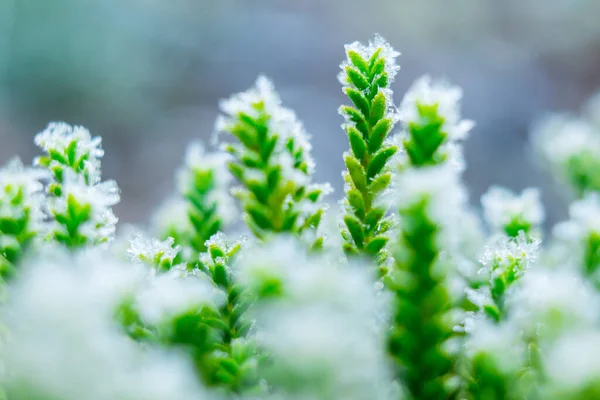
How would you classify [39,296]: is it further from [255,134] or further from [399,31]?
[399,31]

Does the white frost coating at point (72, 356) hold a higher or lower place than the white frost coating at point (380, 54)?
lower

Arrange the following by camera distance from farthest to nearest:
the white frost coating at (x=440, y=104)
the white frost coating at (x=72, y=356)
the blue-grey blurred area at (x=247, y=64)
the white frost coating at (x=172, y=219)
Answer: the blue-grey blurred area at (x=247, y=64) < the white frost coating at (x=172, y=219) < the white frost coating at (x=440, y=104) < the white frost coating at (x=72, y=356)

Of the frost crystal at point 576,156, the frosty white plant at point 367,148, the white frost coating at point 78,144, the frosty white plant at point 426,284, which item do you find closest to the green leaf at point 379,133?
the frosty white plant at point 367,148

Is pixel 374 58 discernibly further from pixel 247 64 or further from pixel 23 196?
pixel 247 64

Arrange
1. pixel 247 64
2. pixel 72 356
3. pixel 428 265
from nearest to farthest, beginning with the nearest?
pixel 72 356 → pixel 428 265 → pixel 247 64

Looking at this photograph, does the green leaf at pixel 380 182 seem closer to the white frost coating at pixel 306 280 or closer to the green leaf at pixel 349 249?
the green leaf at pixel 349 249

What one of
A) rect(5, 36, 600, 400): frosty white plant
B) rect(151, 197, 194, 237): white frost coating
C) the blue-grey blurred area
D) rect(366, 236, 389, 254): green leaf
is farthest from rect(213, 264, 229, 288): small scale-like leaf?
the blue-grey blurred area

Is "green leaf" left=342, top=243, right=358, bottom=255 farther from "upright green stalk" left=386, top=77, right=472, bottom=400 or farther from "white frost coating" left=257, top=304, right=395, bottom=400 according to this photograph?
"white frost coating" left=257, top=304, right=395, bottom=400

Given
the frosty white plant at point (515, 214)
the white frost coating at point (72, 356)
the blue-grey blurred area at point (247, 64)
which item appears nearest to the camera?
the white frost coating at point (72, 356)

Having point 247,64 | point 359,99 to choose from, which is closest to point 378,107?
point 359,99
